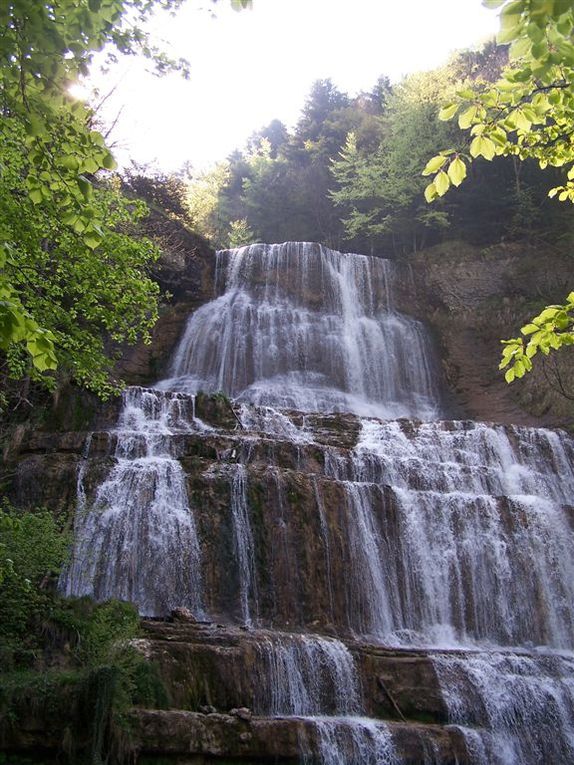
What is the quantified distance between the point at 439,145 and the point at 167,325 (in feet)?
47.9

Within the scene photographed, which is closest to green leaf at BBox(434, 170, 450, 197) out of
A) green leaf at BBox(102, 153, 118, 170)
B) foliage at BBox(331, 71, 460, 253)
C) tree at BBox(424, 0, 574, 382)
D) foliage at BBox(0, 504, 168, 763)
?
tree at BBox(424, 0, 574, 382)

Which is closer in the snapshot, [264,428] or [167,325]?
[264,428]

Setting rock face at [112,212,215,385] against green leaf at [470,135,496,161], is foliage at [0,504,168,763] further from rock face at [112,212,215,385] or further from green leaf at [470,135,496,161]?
rock face at [112,212,215,385]

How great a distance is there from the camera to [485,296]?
1070 inches

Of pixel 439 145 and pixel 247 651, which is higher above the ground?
pixel 439 145

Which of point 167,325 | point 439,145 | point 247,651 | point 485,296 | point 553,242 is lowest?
point 247,651

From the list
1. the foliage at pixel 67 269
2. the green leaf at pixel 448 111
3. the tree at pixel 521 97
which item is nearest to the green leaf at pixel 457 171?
the tree at pixel 521 97

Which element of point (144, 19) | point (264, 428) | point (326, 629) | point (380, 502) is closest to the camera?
point (144, 19)

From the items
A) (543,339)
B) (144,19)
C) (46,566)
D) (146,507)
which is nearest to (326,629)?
(146,507)

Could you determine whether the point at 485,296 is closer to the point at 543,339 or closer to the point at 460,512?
the point at 460,512

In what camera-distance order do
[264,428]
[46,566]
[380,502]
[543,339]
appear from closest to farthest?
[543,339] < [46,566] < [380,502] < [264,428]

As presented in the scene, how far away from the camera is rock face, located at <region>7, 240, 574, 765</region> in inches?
332

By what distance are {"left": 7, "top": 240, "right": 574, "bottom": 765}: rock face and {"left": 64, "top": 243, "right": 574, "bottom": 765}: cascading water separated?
0.03 metres

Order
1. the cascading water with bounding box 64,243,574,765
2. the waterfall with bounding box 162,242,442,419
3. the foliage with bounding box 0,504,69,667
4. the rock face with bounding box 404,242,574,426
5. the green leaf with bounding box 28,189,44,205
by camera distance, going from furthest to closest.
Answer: the rock face with bounding box 404,242,574,426 → the waterfall with bounding box 162,242,442,419 → the cascading water with bounding box 64,243,574,765 → the foliage with bounding box 0,504,69,667 → the green leaf with bounding box 28,189,44,205
